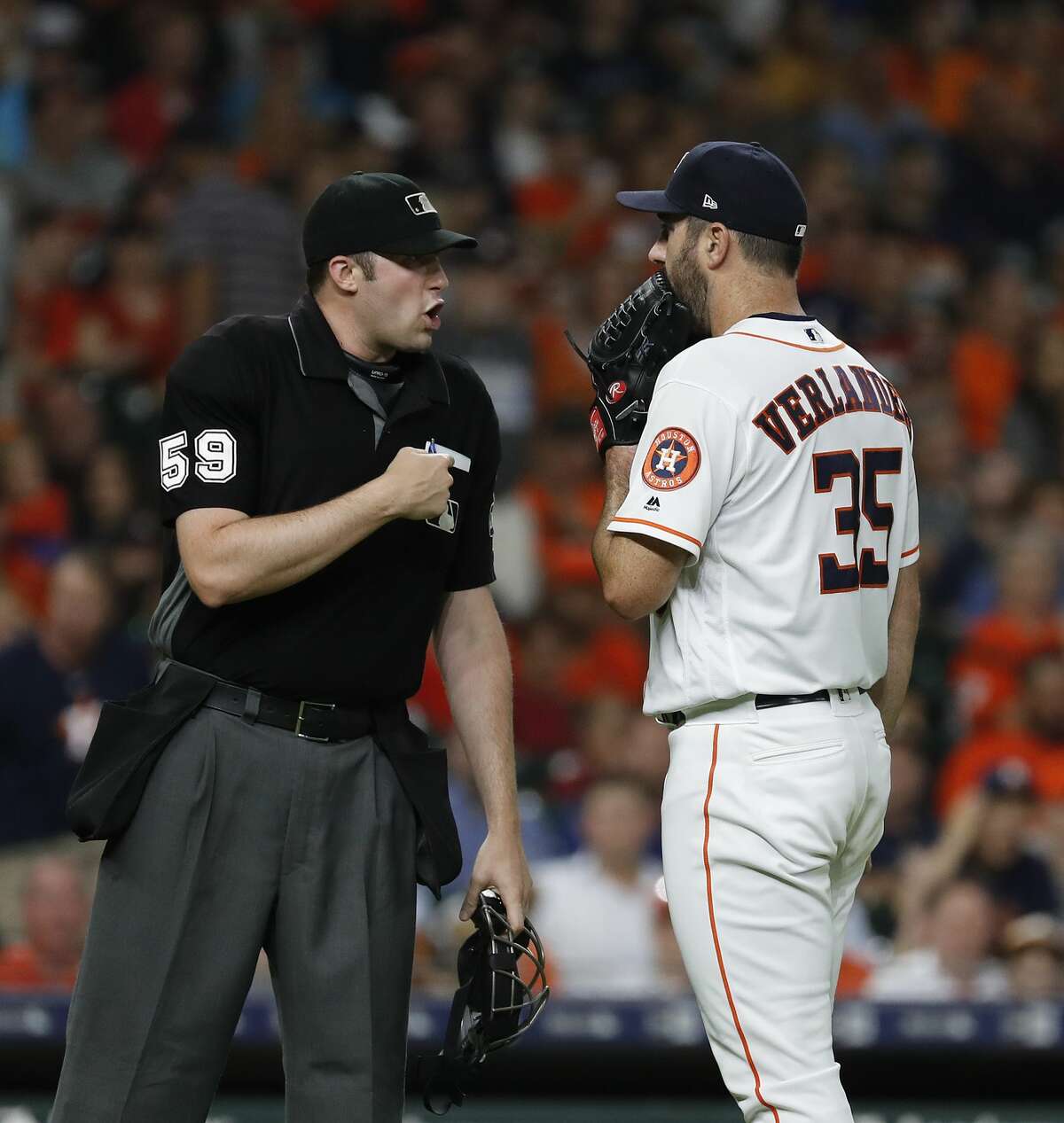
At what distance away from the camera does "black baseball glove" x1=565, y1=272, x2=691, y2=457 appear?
3.06m

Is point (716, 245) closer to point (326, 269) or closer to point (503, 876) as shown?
point (326, 269)

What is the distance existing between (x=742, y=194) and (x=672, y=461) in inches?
19.5

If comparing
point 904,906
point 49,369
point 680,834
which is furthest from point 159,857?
point 49,369

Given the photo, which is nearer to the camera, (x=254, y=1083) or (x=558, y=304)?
(x=254, y=1083)

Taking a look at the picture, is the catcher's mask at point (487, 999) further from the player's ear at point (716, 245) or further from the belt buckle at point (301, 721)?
the player's ear at point (716, 245)

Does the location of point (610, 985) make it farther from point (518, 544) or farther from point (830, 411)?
point (830, 411)

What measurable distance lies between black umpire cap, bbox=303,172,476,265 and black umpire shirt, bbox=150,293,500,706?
13cm

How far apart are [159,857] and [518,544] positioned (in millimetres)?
4105

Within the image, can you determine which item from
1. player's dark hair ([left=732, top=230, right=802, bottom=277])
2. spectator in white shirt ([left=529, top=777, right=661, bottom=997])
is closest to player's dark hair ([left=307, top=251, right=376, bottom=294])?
player's dark hair ([left=732, top=230, right=802, bottom=277])

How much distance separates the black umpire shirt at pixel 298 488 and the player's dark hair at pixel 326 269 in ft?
0.12

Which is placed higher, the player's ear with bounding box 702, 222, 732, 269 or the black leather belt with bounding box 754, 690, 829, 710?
the player's ear with bounding box 702, 222, 732, 269

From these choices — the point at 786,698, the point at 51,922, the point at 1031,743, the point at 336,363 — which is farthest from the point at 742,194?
the point at 1031,743

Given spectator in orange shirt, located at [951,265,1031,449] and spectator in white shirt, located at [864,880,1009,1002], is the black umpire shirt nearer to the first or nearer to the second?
spectator in white shirt, located at [864,880,1009,1002]

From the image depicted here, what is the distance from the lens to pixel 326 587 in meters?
2.96
